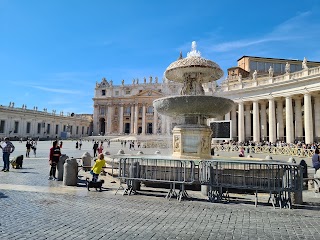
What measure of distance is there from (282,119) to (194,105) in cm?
→ 3390

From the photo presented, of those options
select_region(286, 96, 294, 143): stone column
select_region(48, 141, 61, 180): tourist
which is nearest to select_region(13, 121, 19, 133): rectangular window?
select_region(48, 141, 61, 180): tourist

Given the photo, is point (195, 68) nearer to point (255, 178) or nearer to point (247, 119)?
point (255, 178)

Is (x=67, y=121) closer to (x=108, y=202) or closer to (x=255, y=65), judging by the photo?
(x=255, y=65)

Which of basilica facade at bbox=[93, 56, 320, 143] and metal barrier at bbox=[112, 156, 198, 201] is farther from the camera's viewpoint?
basilica facade at bbox=[93, 56, 320, 143]

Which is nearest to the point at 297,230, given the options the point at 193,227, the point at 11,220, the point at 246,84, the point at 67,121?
the point at 193,227

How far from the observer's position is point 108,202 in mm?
7297

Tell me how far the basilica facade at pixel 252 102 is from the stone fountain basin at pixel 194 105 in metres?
7.98

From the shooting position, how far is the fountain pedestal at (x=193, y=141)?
11.3 metres

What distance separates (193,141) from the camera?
37.3 ft

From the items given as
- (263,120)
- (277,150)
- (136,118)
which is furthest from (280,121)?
(136,118)

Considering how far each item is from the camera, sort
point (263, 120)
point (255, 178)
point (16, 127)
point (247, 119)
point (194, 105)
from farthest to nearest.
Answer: point (16, 127)
point (247, 119)
point (263, 120)
point (194, 105)
point (255, 178)

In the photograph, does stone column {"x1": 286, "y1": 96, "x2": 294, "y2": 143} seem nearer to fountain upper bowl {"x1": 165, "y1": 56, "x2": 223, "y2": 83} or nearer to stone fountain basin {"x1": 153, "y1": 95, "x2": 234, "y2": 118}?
fountain upper bowl {"x1": 165, "y1": 56, "x2": 223, "y2": 83}

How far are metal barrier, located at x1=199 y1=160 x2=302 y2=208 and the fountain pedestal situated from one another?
9.47 ft

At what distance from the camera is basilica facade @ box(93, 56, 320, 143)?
33750 millimetres
